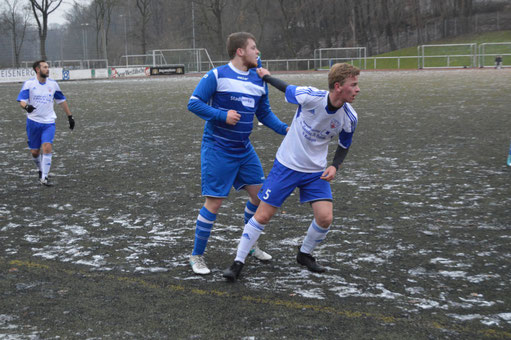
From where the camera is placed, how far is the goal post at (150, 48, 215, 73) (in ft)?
174

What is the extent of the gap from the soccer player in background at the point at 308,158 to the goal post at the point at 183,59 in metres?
49.3

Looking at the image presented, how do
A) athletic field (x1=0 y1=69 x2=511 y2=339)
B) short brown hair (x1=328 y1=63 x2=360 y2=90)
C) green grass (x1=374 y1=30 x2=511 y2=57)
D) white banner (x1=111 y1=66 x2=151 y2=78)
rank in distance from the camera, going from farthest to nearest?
green grass (x1=374 y1=30 x2=511 y2=57), white banner (x1=111 y1=66 x2=151 y2=78), short brown hair (x1=328 y1=63 x2=360 y2=90), athletic field (x1=0 y1=69 x2=511 y2=339)

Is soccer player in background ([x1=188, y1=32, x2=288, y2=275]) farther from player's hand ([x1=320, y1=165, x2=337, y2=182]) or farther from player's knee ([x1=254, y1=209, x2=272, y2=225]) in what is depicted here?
player's hand ([x1=320, y1=165, x2=337, y2=182])

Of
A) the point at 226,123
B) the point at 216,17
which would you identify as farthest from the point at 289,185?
the point at 216,17

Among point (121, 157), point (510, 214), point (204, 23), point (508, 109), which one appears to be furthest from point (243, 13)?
point (510, 214)

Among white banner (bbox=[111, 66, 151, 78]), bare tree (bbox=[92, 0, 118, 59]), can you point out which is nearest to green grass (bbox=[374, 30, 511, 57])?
white banner (bbox=[111, 66, 151, 78])

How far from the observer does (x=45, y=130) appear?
29.9 ft

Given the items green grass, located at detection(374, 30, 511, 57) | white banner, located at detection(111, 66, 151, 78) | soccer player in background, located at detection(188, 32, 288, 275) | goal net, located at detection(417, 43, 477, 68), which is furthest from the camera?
green grass, located at detection(374, 30, 511, 57)

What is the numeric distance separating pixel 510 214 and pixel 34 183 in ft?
21.2

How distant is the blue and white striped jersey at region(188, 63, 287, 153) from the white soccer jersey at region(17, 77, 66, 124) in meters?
5.16

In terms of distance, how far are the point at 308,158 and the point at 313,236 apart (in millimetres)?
658

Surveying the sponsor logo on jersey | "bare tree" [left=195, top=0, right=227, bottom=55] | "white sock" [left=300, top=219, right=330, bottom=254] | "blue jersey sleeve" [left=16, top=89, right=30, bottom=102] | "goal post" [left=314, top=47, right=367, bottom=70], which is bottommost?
"white sock" [left=300, top=219, right=330, bottom=254]

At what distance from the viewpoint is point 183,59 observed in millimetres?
53250

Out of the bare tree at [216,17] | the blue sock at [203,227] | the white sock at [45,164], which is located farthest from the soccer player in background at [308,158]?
the bare tree at [216,17]
